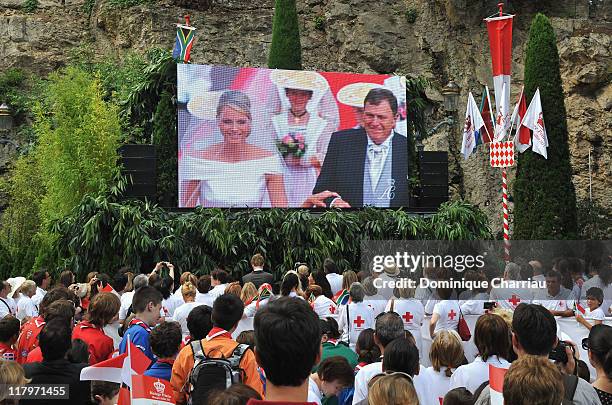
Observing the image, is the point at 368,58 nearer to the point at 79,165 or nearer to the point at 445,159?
the point at 445,159

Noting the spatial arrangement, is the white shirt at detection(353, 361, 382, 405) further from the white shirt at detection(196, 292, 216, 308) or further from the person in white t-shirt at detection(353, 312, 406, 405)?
the white shirt at detection(196, 292, 216, 308)

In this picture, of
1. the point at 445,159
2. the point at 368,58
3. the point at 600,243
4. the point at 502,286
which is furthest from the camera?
the point at 368,58

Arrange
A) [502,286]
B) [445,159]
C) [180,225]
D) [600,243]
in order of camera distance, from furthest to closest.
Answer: [445,159], [180,225], [600,243], [502,286]

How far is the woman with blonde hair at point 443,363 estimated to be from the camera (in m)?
5.22

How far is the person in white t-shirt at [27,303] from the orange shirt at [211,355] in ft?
16.3

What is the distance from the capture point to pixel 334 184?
1870 cm

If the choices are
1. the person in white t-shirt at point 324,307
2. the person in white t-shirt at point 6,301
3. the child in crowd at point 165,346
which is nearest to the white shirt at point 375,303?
the person in white t-shirt at point 324,307

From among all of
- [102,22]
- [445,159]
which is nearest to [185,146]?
[445,159]

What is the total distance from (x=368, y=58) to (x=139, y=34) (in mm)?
8887

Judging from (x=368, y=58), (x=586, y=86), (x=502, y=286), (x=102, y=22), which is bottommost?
(x=502, y=286)

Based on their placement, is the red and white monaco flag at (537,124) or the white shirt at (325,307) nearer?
the white shirt at (325,307)

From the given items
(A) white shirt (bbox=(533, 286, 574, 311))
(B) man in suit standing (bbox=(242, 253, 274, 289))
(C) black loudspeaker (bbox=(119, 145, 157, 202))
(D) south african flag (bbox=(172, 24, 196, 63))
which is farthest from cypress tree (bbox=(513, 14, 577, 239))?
(A) white shirt (bbox=(533, 286, 574, 311))

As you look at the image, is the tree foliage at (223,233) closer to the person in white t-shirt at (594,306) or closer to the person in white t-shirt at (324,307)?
the person in white t-shirt at (324,307)

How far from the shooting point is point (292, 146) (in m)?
18.5
